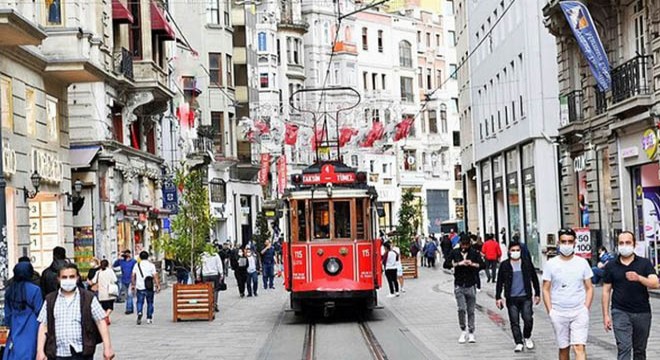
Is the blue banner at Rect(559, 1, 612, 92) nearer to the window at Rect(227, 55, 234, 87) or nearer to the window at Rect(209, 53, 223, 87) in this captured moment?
the window at Rect(209, 53, 223, 87)

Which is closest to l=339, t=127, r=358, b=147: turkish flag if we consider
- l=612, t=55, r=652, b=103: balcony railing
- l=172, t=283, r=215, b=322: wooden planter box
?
l=612, t=55, r=652, b=103: balcony railing

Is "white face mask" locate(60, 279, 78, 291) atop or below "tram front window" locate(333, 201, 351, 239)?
below

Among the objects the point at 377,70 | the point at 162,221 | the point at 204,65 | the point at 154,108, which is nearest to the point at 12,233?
the point at 154,108

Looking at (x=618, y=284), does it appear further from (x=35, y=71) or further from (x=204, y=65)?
(x=204, y=65)

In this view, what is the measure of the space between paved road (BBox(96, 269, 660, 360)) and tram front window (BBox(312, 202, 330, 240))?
1.89 m

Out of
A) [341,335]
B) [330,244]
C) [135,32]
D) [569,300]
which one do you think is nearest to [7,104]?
[330,244]

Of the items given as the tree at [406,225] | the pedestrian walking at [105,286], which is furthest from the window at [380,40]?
the pedestrian walking at [105,286]

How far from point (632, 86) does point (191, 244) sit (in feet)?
37.1

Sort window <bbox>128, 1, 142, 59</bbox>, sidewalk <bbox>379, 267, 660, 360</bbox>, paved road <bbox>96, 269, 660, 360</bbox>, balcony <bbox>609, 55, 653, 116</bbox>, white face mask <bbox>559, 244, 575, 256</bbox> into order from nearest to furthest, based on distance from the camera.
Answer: white face mask <bbox>559, 244, 575, 256</bbox>
sidewalk <bbox>379, 267, 660, 360</bbox>
paved road <bbox>96, 269, 660, 360</bbox>
balcony <bbox>609, 55, 653, 116</bbox>
window <bbox>128, 1, 142, 59</bbox>

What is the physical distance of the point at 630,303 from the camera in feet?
42.1

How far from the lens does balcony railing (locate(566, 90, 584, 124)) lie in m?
36.1

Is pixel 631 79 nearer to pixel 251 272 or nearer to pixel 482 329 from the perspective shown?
pixel 482 329

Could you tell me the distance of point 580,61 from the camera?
118ft

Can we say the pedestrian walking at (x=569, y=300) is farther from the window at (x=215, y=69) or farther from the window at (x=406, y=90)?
the window at (x=406, y=90)
